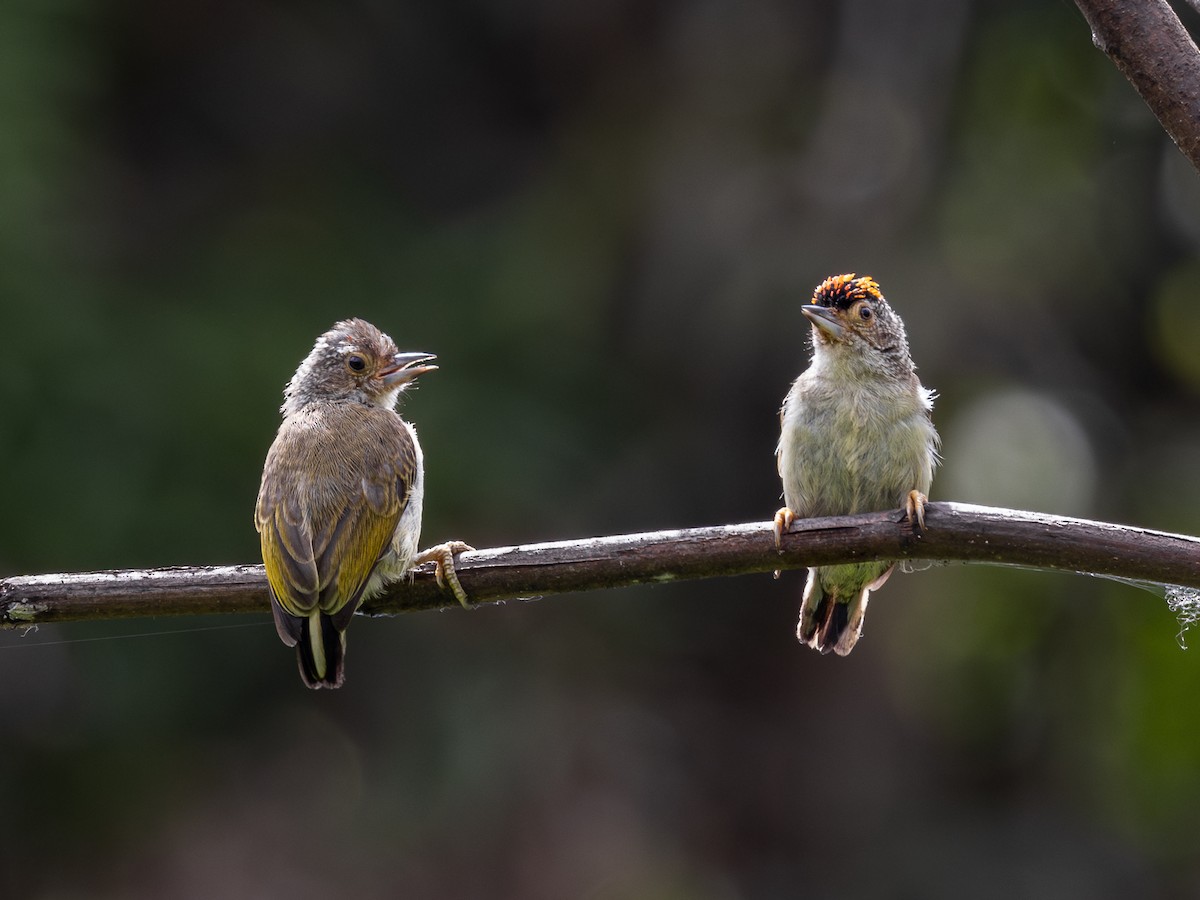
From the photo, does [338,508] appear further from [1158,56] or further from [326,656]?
[1158,56]

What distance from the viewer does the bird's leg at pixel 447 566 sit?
428cm

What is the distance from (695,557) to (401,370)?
2.07 meters

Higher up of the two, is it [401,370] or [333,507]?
[401,370]

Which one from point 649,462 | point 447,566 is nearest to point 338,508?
point 447,566

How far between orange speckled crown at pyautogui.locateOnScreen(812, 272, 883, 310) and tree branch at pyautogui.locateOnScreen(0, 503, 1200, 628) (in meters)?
1.58

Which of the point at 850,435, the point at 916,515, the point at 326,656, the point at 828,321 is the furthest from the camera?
the point at 828,321

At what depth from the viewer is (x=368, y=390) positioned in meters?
5.67

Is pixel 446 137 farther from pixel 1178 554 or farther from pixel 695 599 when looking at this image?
pixel 1178 554

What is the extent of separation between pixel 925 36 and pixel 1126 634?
4014 mm

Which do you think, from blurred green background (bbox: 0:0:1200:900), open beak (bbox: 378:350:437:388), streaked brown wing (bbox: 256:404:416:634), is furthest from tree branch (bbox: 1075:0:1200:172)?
blurred green background (bbox: 0:0:1200:900)

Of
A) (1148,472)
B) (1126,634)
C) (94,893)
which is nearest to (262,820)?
(94,893)

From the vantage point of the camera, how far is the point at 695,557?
13.2 feet

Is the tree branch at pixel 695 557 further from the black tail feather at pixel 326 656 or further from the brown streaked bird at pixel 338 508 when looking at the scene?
the black tail feather at pixel 326 656

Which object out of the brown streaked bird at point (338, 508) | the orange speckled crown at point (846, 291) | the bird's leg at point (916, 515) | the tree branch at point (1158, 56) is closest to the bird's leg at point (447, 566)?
the brown streaked bird at point (338, 508)
